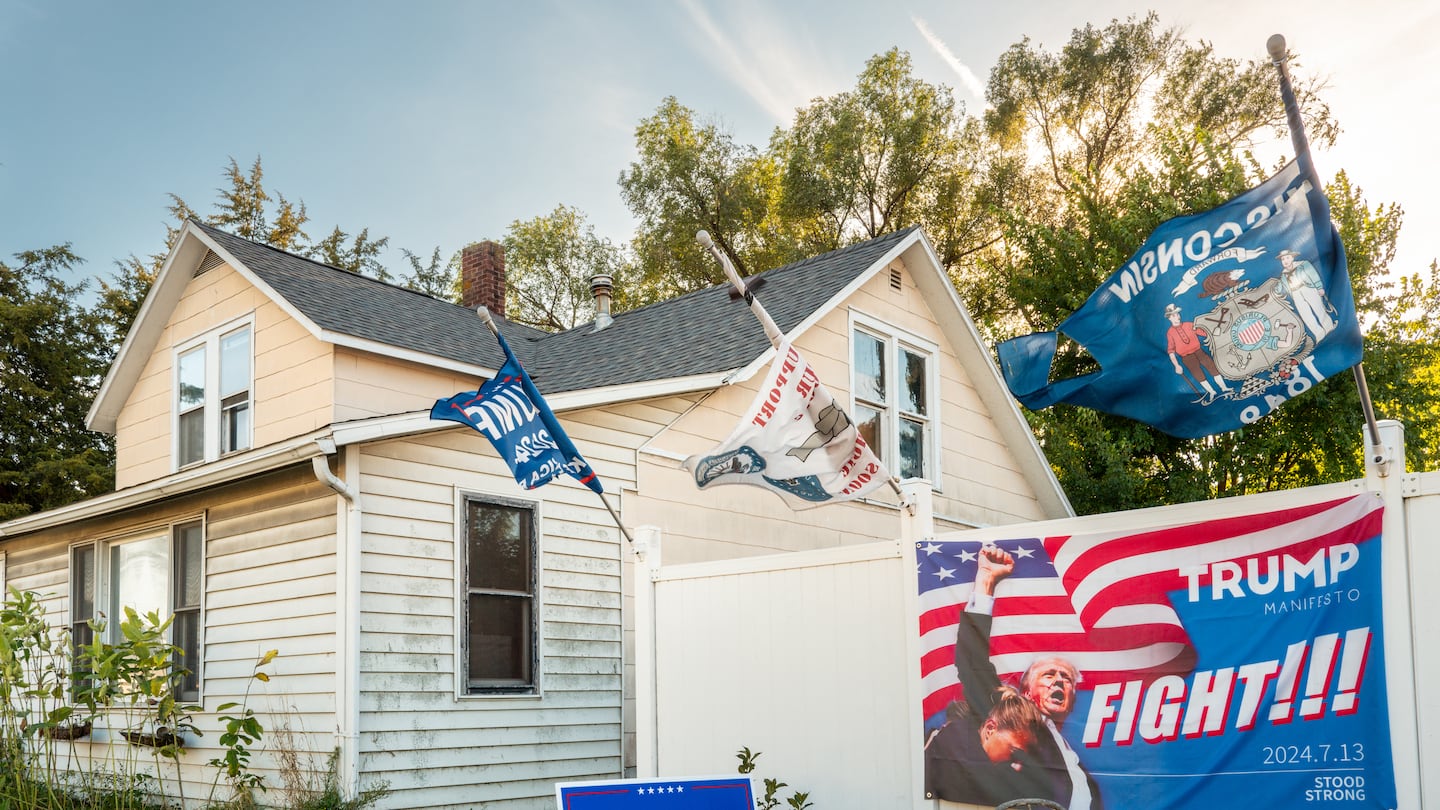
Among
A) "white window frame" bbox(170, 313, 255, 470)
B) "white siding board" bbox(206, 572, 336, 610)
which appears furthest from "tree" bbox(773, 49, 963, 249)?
"white siding board" bbox(206, 572, 336, 610)

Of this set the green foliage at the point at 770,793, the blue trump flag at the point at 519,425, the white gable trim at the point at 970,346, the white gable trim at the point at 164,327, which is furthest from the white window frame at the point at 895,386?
the green foliage at the point at 770,793

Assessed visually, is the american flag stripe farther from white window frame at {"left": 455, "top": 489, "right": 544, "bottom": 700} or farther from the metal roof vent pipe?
the metal roof vent pipe

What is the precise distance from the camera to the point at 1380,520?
4.38m

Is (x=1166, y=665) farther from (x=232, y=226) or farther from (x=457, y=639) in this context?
(x=232, y=226)

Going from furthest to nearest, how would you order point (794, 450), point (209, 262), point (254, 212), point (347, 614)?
point (254, 212)
point (209, 262)
point (347, 614)
point (794, 450)

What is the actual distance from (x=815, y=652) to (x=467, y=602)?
11.7ft

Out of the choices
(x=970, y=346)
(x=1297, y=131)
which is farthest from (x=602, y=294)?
(x=1297, y=131)

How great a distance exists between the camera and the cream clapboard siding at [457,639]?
813 centimetres

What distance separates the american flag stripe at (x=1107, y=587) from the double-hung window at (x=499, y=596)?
4.31 meters

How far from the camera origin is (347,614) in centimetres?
798

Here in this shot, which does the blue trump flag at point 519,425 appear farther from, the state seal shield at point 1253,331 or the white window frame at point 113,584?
the white window frame at point 113,584

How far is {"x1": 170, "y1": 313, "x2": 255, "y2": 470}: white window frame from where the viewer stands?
1081 cm

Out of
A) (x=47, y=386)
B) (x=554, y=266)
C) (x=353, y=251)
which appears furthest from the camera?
(x=554, y=266)

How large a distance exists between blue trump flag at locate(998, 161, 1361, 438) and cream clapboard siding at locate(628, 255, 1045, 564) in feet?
18.5
